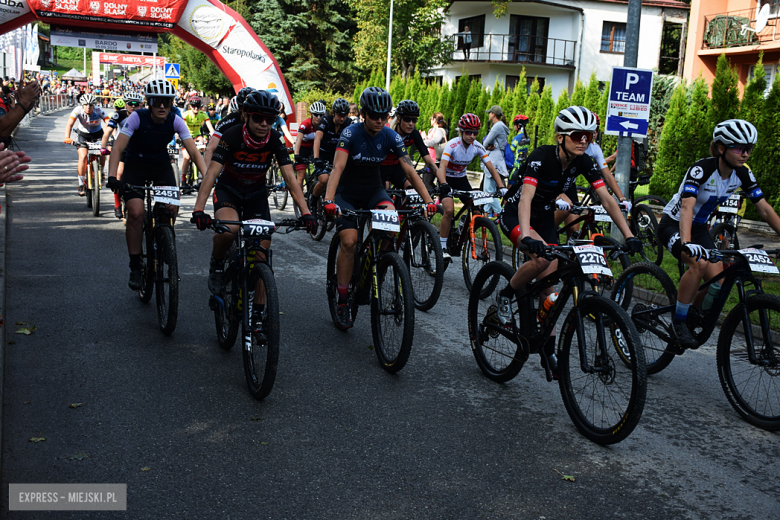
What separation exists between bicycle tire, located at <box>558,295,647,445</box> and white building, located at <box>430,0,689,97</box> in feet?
135

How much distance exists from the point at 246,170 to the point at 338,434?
8.30ft

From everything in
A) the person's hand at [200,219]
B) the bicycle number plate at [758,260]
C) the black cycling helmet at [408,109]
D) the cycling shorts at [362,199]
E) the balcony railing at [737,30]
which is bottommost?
the bicycle number plate at [758,260]

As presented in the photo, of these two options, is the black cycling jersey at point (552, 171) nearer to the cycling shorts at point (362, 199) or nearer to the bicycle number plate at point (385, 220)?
the bicycle number plate at point (385, 220)

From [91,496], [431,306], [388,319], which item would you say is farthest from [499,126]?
[91,496]

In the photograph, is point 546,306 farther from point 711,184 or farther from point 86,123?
point 86,123

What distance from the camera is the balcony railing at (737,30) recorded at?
89.1 ft

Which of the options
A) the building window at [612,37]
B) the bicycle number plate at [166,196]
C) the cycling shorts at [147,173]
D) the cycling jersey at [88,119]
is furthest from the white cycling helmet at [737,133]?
the building window at [612,37]

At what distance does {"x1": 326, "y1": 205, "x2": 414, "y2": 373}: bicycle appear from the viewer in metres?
5.60

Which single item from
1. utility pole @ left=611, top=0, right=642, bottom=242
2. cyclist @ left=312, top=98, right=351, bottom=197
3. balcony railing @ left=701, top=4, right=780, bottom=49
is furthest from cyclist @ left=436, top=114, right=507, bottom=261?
balcony railing @ left=701, top=4, right=780, bottom=49

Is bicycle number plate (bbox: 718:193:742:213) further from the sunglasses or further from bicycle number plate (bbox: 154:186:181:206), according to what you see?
bicycle number plate (bbox: 154:186:181:206)

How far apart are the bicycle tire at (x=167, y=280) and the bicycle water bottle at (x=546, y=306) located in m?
3.05

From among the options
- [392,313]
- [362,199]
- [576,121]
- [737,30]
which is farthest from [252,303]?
[737,30]

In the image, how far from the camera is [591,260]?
181 inches

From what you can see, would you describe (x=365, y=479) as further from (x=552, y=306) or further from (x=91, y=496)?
(x=552, y=306)
